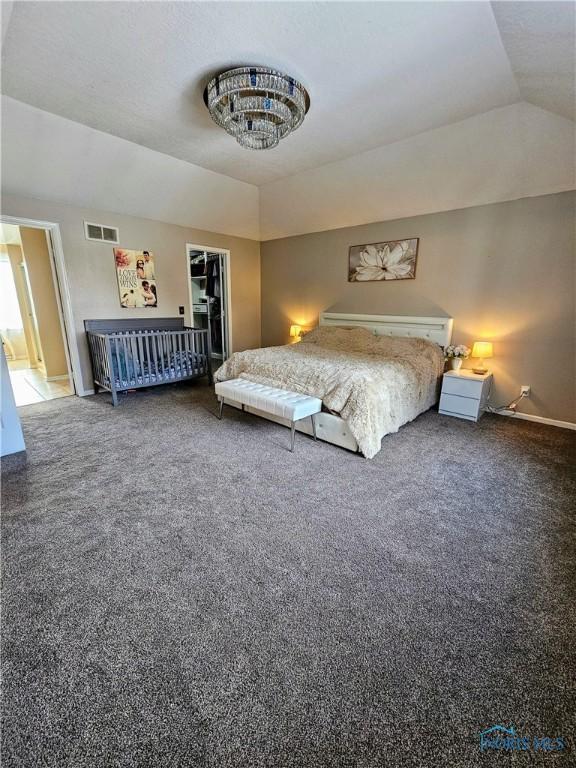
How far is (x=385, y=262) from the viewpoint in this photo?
14.6 ft

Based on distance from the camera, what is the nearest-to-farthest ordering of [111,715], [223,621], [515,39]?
[111,715] < [223,621] < [515,39]

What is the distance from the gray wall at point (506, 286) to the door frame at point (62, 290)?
12.9 ft

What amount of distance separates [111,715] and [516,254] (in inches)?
182

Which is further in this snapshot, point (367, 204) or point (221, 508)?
point (367, 204)

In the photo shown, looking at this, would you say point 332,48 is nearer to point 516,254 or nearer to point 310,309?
point 516,254

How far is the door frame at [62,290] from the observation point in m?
3.85

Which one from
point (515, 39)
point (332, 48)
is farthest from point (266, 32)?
point (515, 39)

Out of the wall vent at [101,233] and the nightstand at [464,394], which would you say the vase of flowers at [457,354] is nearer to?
the nightstand at [464,394]

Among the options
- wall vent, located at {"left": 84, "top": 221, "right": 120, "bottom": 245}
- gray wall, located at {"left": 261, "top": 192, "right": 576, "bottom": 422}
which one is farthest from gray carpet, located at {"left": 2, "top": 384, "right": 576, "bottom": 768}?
wall vent, located at {"left": 84, "top": 221, "right": 120, "bottom": 245}

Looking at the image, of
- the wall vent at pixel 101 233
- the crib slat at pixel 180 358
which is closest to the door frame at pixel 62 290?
the wall vent at pixel 101 233

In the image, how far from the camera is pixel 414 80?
2.31 meters

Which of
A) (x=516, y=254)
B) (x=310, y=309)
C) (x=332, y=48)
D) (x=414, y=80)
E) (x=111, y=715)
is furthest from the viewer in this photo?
(x=310, y=309)

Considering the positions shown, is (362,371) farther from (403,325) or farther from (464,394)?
(403,325)

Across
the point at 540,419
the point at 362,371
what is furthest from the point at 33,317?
the point at 540,419
